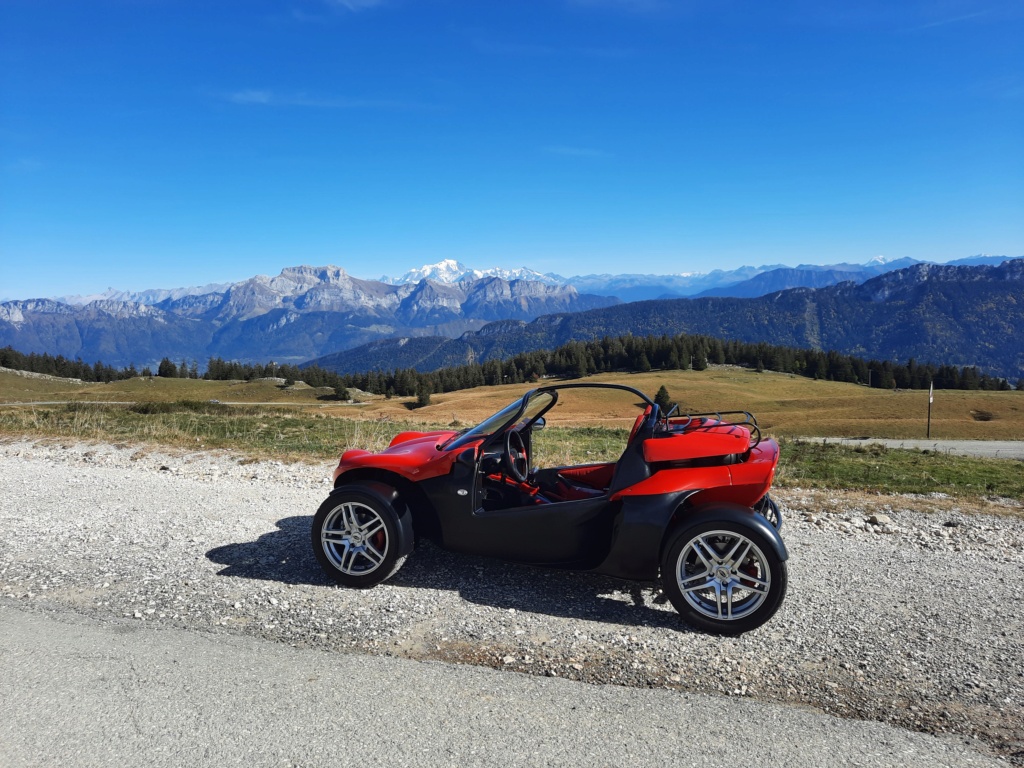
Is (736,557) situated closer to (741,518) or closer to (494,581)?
(741,518)

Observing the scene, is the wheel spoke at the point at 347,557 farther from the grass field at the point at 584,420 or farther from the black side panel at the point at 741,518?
the grass field at the point at 584,420

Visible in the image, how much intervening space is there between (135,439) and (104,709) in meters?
12.7

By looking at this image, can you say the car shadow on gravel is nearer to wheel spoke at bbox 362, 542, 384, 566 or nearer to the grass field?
wheel spoke at bbox 362, 542, 384, 566

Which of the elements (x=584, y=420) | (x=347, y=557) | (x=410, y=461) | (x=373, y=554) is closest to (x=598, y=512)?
(x=410, y=461)

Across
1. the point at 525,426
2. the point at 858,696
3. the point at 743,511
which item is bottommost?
the point at 858,696

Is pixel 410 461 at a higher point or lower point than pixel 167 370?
lower

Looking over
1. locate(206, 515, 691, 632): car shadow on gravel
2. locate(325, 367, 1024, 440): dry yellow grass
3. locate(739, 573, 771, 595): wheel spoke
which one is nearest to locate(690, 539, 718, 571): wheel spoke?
locate(739, 573, 771, 595): wheel spoke

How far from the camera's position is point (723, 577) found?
16.1ft

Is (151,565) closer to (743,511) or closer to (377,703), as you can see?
(377,703)

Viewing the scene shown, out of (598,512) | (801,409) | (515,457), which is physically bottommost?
(801,409)

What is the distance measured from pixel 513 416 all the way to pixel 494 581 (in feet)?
5.15

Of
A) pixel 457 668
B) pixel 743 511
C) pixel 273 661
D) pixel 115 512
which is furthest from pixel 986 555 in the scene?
pixel 115 512

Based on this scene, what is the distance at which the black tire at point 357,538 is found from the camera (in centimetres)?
566

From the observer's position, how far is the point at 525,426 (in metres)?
6.31
